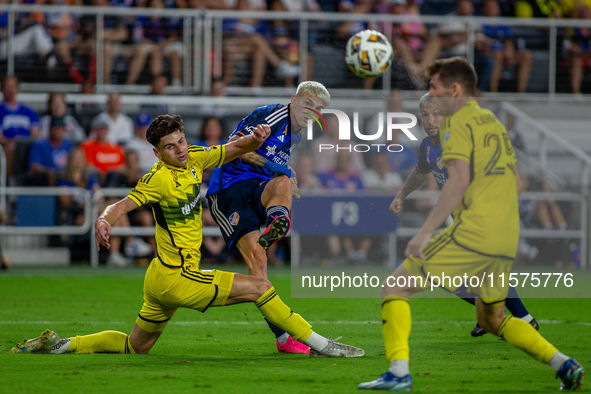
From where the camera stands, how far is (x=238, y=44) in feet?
48.0

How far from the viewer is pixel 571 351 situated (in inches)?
230

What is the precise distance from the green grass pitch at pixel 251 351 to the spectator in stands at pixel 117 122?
4.00m

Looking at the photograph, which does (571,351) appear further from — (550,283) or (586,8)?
(586,8)

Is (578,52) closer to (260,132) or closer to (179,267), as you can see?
(260,132)

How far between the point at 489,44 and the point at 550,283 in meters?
5.71

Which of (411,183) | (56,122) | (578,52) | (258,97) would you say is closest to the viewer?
(411,183)

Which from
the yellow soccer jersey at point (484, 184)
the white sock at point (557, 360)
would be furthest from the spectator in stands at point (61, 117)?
the white sock at point (557, 360)

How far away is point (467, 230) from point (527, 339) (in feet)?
2.40

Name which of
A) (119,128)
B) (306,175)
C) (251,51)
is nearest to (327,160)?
(306,175)

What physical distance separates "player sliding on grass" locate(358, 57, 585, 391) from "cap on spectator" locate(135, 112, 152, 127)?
31.8 feet

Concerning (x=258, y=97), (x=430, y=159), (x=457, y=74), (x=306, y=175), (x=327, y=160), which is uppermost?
(x=258, y=97)

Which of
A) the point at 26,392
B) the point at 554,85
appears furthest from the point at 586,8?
the point at 26,392

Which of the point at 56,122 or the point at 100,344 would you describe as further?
the point at 56,122

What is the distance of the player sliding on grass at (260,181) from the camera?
20.7 ft
